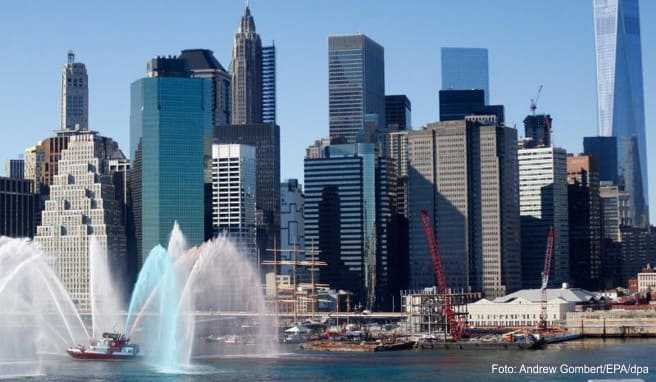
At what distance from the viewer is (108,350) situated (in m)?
160

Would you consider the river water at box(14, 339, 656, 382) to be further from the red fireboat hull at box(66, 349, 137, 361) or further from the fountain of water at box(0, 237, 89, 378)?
the fountain of water at box(0, 237, 89, 378)

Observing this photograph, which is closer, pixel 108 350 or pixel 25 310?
pixel 25 310

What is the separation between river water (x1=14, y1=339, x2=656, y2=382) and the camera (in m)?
134

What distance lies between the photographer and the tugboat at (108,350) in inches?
6275

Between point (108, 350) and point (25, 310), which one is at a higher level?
point (25, 310)

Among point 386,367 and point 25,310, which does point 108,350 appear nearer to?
point 25,310

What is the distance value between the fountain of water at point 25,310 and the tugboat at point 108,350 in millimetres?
4473

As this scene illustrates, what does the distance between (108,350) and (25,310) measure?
11.2 metres

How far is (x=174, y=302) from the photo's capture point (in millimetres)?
134875

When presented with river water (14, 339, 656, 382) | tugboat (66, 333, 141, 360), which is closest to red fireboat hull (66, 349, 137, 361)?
tugboat (66, 333, 141, 360)

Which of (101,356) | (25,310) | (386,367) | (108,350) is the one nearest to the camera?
(25,310)

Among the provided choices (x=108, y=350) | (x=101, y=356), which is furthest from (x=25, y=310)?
(x=108, y=350)

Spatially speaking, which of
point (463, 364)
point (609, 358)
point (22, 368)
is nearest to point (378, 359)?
point (463, 364)

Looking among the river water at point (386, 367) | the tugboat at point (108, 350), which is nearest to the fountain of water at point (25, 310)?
the river water at point (386, 367)
